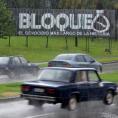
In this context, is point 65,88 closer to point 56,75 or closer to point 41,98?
point 41,98

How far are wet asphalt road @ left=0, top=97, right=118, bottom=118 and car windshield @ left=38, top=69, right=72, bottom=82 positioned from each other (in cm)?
94

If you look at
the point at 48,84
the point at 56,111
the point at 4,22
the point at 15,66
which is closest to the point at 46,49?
the point at 4,22

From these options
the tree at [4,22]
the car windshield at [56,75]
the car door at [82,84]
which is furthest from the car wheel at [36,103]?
the tree at [4,22]

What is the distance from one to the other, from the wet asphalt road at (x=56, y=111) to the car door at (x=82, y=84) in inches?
15.5

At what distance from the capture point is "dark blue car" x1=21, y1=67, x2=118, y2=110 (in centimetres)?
1727

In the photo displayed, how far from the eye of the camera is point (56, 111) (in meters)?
17.4

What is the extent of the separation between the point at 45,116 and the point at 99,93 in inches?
145

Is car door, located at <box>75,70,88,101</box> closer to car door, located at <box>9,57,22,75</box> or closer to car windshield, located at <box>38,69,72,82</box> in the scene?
car windshield, located at <box>38,69,72,82</box>

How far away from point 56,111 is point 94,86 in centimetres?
210

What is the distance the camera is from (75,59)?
114 feet

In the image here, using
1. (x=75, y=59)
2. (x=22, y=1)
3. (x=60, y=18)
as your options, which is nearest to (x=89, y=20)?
(x=60, y=18)

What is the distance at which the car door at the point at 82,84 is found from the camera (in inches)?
714

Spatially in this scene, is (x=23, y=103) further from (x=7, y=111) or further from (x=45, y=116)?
(x=45, y=116)

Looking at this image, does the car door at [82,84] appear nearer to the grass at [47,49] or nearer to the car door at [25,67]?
the car door at [25,67]
